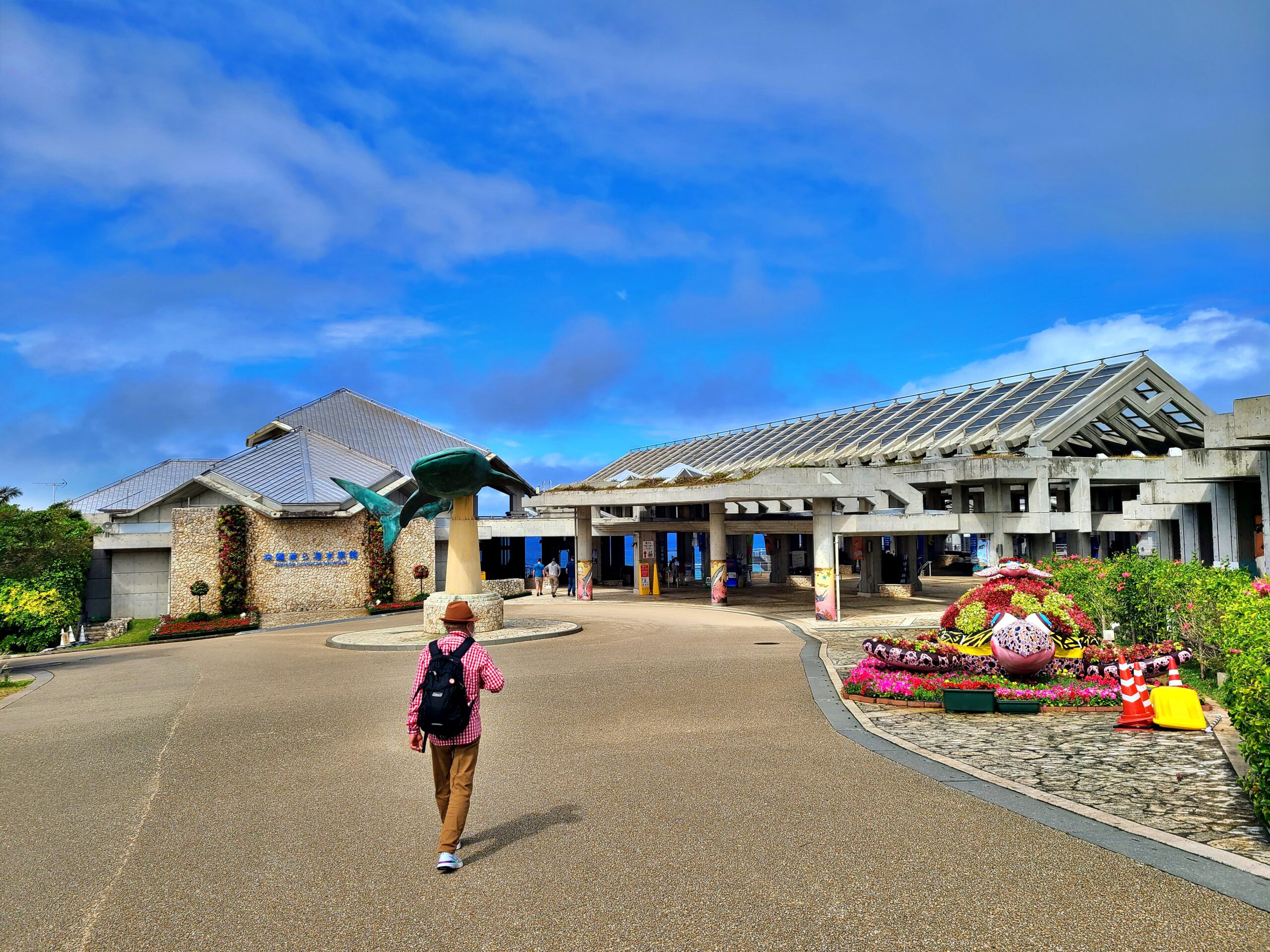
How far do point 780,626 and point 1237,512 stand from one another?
1288cm

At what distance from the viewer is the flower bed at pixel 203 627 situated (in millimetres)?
29062

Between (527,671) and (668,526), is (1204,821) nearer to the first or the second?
(527,671)

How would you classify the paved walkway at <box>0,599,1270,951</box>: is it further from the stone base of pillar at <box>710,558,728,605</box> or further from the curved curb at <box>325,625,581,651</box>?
the stone base of pillar at <box>710,558,728,605</box>

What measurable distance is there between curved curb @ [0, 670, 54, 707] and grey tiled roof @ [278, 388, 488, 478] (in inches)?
1317

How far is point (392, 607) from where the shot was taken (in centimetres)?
3469

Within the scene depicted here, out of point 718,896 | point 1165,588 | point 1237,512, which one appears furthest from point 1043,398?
point 718,896

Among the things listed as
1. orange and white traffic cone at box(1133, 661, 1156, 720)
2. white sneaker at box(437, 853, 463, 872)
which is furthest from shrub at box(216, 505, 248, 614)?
orange and white traffic cone at box(1133, 661, 1156, 720)

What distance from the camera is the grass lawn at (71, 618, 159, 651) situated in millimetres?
29203

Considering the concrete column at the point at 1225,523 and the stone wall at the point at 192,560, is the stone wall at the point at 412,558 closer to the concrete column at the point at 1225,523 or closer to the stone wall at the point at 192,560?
the stone wall at the point at 192,560

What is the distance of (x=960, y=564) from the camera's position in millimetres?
58000

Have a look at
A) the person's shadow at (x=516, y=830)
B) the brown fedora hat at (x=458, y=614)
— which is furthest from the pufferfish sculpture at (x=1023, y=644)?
the brown fedora hat at (x=458, y=614)

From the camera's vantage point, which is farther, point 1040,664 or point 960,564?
point 960,564

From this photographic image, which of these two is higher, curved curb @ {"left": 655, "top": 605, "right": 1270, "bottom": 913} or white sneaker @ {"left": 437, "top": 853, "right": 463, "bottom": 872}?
white sneaker @ {"left": 437, "top": 853, "right": 463, "bottom": 872}

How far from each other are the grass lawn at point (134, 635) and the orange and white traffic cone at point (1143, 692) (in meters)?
29.3
